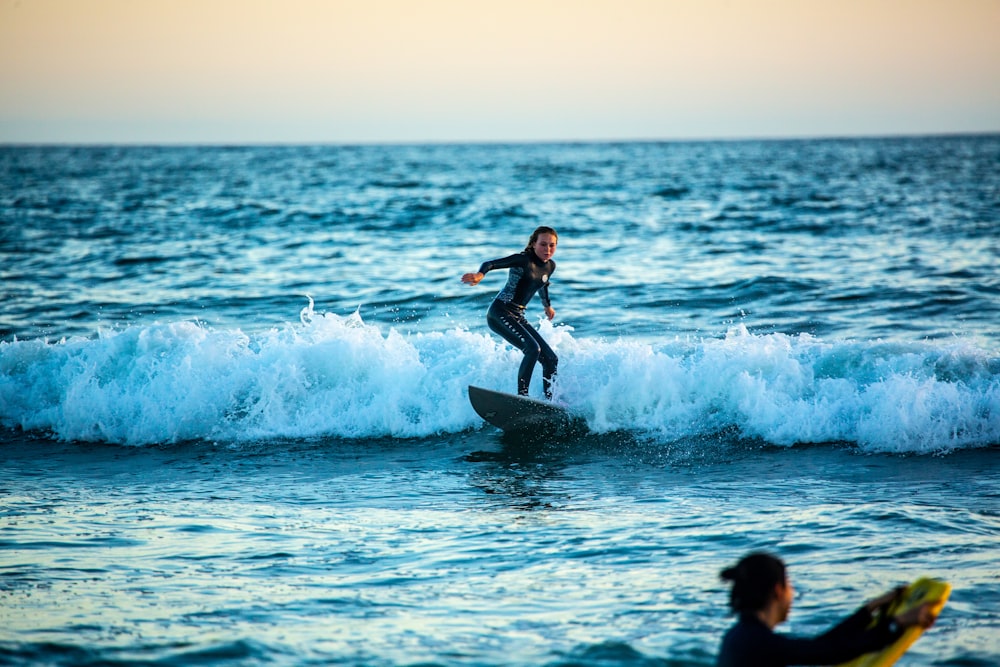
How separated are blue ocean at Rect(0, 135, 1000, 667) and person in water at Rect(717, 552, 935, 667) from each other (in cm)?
149

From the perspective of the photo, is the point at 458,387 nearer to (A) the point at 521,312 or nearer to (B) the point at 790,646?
(A) the point at 521,312

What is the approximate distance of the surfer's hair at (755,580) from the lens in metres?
3.74

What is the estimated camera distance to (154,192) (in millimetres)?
45406

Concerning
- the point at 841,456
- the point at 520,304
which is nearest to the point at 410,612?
the point at 520,304

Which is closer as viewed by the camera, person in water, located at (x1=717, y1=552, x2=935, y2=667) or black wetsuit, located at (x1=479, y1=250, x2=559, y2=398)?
person in water, located at (x1=717, y1=552, x2=935, y2=667)

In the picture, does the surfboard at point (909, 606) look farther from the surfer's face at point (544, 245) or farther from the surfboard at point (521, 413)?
the surfboard at point (521, 413)

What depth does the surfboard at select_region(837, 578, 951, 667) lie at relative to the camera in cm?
377

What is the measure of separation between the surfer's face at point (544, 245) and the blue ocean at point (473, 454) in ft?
7.21

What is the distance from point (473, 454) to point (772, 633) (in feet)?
22.5

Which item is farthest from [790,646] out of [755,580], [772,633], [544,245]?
[544,245]

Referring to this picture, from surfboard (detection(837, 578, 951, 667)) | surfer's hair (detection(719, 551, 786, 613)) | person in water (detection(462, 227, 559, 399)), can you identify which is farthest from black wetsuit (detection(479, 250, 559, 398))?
surfer's hair (detection(719, 551, 786, 613))

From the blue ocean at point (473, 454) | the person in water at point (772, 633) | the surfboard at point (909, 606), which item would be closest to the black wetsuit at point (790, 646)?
the person in water at point (772, 633)

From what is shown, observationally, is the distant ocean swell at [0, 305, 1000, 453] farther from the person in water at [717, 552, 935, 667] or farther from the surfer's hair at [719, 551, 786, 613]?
the surfer's hair at [719, 551, 786, 613]

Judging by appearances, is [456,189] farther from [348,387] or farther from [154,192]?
[348,387]
